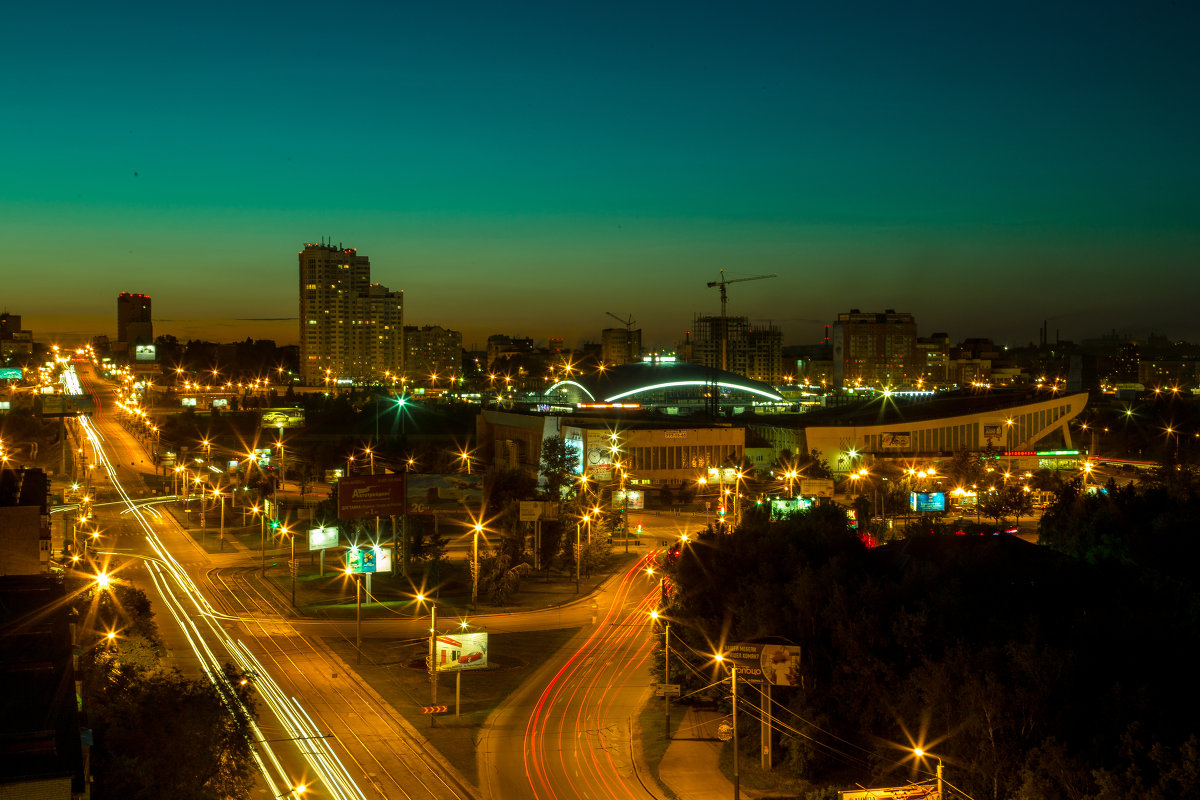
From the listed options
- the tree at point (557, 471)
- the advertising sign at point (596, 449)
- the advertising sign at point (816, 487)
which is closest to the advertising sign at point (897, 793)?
the tree at point (557, 471)

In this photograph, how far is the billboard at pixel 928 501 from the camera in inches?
1972

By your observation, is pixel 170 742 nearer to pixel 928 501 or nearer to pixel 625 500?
pixel 625 500

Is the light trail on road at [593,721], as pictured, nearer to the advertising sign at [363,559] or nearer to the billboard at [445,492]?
the advertising sign at [363,559]

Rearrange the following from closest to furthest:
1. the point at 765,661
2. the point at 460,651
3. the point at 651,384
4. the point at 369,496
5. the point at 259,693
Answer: the point at 765,661 → the point at 259,693 → the point at 460,651 → the point at 369,496 → the point at 651,384

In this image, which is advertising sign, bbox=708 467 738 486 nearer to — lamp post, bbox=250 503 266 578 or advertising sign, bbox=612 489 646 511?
advertising sign, bbox=612 489 646 511

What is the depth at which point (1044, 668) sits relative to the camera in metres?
17.1

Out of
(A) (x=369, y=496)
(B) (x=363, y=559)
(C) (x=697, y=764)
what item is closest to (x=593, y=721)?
(C) (x=697, y=764)

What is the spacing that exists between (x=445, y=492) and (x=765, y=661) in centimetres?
4449

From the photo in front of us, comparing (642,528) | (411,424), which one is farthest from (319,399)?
(642,528)

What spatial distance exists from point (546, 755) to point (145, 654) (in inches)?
378

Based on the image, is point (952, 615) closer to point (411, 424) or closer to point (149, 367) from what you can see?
point (411, 424)

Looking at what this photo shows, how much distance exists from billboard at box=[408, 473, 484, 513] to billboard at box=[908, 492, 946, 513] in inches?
902

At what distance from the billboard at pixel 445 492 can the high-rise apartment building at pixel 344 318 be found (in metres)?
123

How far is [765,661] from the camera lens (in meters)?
19.0
